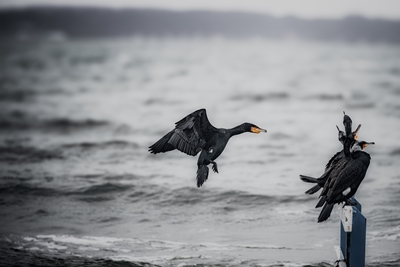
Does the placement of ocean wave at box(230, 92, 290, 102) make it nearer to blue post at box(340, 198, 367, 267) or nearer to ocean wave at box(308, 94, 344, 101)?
ocean wave at box(308, 94, 344, 101)

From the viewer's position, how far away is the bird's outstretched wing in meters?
6.15

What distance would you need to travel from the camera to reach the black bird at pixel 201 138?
241 inches

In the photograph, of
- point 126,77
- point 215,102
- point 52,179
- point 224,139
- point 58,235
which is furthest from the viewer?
point 126,77

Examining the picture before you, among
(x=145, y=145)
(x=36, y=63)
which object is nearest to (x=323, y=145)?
(x=145, y=145)

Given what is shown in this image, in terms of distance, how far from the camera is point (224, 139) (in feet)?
20.0

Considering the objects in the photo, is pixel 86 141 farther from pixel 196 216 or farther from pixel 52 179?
pixel 196 216

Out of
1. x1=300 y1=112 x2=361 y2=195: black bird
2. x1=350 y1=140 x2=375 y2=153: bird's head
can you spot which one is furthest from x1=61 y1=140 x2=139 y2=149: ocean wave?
x1=350 y1=140 x2=375 y2=153: bird's head

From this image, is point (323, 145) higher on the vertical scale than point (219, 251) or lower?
higher

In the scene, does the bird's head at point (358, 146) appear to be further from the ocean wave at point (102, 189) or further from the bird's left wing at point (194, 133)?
the ocean wave at point (102, 189)


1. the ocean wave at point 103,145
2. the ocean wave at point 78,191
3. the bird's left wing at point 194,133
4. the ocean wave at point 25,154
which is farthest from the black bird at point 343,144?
the ocean wave at point 103,145

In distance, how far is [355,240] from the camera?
5766 millimetres

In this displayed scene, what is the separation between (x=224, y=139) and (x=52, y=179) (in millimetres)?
6131

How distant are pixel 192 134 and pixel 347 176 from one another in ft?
5.11

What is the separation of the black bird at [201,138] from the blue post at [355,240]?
1.23 metres
